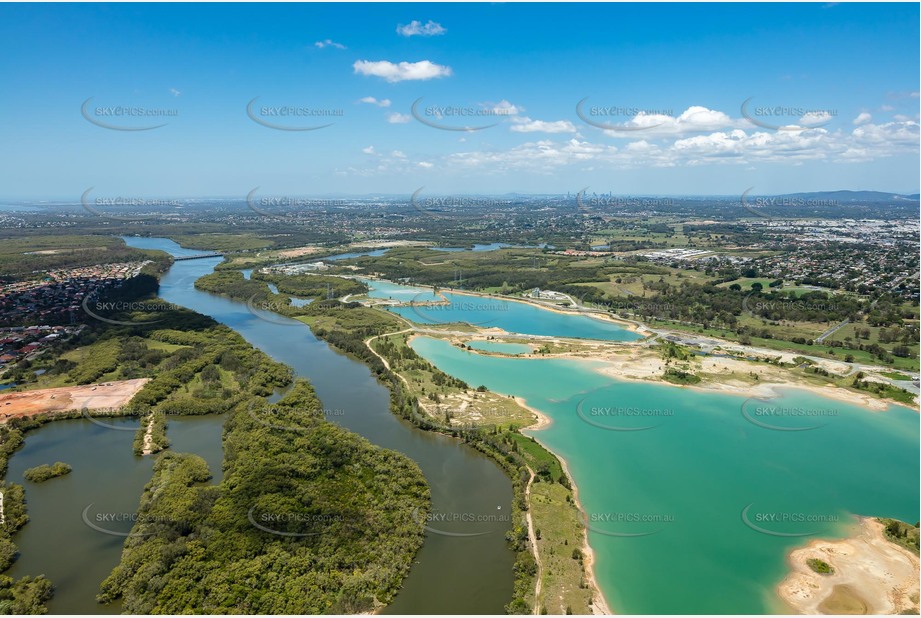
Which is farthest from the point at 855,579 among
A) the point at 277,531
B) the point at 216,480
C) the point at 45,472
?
the point at 45,472

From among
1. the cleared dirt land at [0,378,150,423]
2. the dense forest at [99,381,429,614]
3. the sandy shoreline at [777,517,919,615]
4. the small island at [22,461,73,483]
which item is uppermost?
the dense forest at [99,381,429,614]

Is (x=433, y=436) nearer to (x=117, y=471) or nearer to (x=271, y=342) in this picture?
(x=117, y=471)

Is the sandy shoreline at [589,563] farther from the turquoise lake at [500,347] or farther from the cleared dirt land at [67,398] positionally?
the cleared dirt land at [67,398]

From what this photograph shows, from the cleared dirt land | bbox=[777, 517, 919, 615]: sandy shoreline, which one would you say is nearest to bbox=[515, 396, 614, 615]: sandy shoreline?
bbox=[777, 517, 919, 615]: sandy shoreline

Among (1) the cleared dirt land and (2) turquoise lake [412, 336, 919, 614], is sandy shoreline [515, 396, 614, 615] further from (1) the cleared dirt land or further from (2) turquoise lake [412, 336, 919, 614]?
(1) the cleared dirt land

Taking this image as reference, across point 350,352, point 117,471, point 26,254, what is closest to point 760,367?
point 350,352

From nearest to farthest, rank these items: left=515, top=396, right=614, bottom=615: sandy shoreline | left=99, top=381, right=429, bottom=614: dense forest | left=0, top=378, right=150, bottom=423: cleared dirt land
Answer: left=99, top=381, right=429, bottom=614: dense forest → left=515, top=396, right=614, bottom=615: sandy shoreline → left=0, top=378, right=150, bottom=423: cleared dirt land

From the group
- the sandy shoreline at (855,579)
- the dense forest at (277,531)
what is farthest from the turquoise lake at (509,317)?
the dense forest at (277,531)
